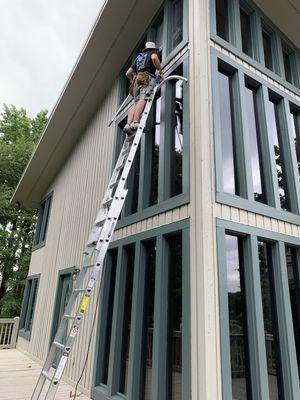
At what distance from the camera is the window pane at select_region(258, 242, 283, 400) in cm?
324

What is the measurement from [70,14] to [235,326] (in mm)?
10593

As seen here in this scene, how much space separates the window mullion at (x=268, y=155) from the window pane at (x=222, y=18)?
104 cm

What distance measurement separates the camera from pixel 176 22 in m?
5.00

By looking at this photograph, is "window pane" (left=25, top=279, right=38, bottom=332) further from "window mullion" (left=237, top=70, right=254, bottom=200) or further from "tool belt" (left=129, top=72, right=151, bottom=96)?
"window mullion" (left=237, top=70, right=254, bottom=200)

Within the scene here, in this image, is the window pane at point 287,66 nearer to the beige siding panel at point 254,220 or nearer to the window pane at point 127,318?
the beige siding panel at point 254,220

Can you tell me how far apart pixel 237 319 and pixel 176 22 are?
14.9 ft

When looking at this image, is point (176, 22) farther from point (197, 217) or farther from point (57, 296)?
point (57, 296)

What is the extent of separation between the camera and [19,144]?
18.0m

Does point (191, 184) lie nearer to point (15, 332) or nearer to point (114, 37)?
point (114, 37)

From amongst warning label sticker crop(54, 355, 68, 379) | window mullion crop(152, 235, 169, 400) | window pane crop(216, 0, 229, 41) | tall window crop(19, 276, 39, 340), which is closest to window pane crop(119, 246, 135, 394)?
window mullion crop(152, 235, 169, 400)

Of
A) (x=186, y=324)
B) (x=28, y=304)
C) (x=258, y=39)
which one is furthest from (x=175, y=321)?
(x=28, y=304)

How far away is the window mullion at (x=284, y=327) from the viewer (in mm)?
3156

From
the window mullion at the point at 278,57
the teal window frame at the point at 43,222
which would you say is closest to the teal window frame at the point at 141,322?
the window mullion at the point at 278,57

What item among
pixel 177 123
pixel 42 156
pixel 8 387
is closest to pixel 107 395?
pixel 8 387
